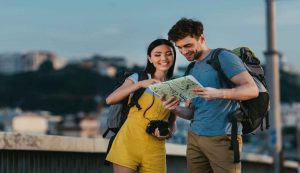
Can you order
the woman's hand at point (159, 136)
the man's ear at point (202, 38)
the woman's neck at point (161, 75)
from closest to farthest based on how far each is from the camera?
the man's ear at point (202, 38), the woman's hand at point (159, 136), the woman's neck at point (161, 75)

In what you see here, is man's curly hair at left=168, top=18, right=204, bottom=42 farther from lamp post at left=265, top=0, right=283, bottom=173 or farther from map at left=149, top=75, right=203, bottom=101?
lamp post at left=265, top=0, right=283, bottom=173

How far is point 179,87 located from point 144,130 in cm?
57

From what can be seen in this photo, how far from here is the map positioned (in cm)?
436

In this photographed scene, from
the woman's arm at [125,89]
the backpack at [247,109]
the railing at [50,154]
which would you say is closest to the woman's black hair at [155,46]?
the woman's arm at [125,89]

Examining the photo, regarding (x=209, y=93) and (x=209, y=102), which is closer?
(x=209, y=93)

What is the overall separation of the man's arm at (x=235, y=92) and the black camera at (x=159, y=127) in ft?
1.96

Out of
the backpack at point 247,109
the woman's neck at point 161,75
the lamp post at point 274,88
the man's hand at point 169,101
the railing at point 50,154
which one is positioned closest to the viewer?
the backpack at point 247,109

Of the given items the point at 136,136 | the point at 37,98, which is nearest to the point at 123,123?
the point at 136,136

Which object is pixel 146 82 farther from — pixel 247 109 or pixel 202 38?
pixel 247 109

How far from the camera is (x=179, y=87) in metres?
4.50

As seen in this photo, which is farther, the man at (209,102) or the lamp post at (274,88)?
the lamp post at (274,88)

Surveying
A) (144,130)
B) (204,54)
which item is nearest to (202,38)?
(204,54)

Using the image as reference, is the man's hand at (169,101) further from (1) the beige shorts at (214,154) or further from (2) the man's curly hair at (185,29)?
(2) the man's curly hair at (185,29)

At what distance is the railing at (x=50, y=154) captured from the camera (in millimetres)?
5629
